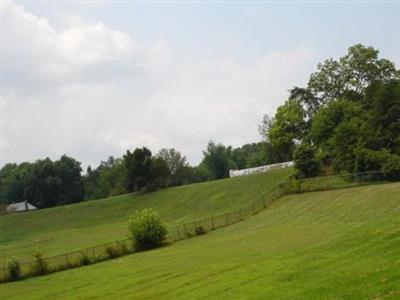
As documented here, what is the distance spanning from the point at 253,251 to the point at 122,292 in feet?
31.0

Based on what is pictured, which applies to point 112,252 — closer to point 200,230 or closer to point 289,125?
point 200,230

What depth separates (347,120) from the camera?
234ft

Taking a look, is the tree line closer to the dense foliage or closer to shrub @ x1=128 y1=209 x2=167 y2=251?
the dense foliage

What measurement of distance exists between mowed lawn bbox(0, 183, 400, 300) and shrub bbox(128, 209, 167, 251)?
6.32ft

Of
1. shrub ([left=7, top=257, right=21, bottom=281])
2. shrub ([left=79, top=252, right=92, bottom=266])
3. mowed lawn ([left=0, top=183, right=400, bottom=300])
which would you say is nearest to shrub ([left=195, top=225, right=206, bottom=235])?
mowed lawn ([left=0, top=183, right=400, bottom=300])

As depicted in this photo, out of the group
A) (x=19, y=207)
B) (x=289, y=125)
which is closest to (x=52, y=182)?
(x=19, y=207)

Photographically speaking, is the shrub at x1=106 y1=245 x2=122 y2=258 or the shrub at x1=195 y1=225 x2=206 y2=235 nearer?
the shrub at x1=106 y1=245 x2=122 y2=258

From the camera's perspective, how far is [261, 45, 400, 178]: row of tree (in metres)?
65.6

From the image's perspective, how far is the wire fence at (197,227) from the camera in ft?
146

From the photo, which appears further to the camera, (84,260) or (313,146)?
(313,146)

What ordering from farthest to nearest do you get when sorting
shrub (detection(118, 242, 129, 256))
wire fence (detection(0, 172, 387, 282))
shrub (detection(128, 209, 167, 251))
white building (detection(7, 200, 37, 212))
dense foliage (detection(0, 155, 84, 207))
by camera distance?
dense foliage (detection(0, 155, 84, 207)) → white building (detection(7, 200, 37, 212)) → shrub (detection(128, 209, 167, 251)) → shrub (detection(118, 242, 129, 256)) → wire fence (detection(0, 172, 387, 282))

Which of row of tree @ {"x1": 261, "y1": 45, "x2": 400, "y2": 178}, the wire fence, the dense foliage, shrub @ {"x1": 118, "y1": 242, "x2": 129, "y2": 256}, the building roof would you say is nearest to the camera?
the wire fence

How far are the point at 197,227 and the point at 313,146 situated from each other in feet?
98.2

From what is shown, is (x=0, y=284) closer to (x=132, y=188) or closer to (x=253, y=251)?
(x=253, y=251)
